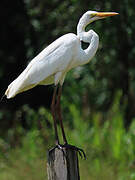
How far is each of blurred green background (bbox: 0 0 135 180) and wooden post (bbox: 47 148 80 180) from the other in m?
1.90

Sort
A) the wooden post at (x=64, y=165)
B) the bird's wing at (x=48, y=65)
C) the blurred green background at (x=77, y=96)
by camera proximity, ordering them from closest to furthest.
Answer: the wooden post at (x=64, y=165)
the bird's wing at (x=48, y=65)
the blurred green background at (x=77, y=96)

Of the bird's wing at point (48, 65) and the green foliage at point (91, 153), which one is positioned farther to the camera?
the green foliage at point (91, 153)

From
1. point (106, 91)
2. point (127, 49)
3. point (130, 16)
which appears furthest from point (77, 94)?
point (130, 16)

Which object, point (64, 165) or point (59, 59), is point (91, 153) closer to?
point (59, 59)

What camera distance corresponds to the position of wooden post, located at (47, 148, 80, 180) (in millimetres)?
2480

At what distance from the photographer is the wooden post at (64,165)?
248 cm

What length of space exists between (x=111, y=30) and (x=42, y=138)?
2284 millimetres

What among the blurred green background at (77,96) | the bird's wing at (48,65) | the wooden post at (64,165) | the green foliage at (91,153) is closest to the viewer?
the wooden post at (64,165)

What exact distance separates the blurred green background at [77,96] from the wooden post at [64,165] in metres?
1.90

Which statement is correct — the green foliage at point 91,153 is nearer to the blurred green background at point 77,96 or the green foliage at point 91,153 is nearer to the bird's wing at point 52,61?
the blurred green background at point 77,96

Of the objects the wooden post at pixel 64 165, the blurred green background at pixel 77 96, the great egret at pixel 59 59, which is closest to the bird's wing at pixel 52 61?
the great egret at pixel 59 59

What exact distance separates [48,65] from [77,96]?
4.26m

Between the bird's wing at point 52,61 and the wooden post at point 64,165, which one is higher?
the bird's wing at point 52,61

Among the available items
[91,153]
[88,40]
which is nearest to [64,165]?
[88,40]
